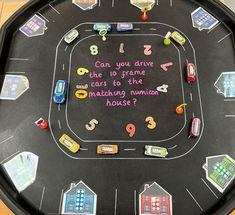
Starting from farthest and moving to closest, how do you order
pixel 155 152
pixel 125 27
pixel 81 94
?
1. pixel 125 27
2. pixel 81 94
3. pixel 155 152

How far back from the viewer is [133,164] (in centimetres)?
102

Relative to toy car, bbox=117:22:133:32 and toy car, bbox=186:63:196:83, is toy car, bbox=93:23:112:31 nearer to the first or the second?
toy car, bbox=117:22:133:32

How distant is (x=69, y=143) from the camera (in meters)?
1.04

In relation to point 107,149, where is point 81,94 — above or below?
above

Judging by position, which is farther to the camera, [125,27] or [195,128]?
[125,27]

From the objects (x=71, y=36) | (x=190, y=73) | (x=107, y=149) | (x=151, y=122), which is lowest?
(x=107, y=149)

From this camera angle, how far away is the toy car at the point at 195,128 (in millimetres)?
1048

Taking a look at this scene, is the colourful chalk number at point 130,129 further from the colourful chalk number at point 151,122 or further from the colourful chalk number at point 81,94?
the colourful chalk number at point 81,94

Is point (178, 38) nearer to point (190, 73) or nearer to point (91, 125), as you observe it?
point (190, 73)

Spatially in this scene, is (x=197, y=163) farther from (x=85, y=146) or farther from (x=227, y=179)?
(x=85, y=146)

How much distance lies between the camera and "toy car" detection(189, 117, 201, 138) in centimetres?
105

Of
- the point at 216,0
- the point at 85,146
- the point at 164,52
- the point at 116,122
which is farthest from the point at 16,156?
the point at 216,0

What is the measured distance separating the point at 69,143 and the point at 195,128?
463 millimetres

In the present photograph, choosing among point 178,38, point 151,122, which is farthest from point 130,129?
point 178,38
